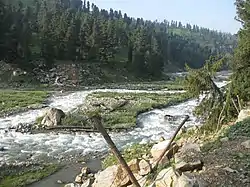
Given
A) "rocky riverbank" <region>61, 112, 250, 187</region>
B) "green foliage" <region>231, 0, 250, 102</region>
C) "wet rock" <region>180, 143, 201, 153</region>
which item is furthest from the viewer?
"green foliage" <region>231, 0, 250, 102</region>

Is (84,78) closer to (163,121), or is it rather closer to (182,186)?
(163,121)

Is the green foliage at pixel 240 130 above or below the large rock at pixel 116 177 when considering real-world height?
above

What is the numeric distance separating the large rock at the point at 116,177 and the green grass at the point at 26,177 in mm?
6871

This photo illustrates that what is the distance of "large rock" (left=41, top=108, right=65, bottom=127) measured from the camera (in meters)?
36.8

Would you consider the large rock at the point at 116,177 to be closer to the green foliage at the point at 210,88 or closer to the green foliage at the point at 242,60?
the green foliage at the point at 210,88

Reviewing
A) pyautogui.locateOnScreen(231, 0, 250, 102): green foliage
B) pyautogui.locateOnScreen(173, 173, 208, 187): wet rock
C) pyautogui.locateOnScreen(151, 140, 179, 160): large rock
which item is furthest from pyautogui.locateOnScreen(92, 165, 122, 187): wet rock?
pyautogui.locateOnScreen(231, 0, 250, 102): green foliage

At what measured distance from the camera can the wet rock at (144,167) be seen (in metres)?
14.4

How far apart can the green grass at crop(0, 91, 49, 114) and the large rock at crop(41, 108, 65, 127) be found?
8.09m

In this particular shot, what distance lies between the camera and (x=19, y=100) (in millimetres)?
50250

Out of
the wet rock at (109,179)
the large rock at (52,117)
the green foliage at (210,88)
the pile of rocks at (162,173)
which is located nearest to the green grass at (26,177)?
the pile of rocks at (162,173)

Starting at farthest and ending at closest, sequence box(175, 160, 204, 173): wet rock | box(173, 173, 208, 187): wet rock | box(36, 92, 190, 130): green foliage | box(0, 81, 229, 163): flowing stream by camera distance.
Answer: box(36, 92, 190, 130): green foliage, box(0, 81, 229, 163): flowing stream, box(175, 160, 204, 173): wet rock, box(173, 173, 208, 187): wet rock

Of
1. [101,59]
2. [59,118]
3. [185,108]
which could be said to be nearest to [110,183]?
[59,118]

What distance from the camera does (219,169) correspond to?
12.1 m

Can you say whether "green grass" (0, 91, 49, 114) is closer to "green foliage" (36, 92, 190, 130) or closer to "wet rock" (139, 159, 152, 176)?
"green foliage" (36, 92, 190, 130)
